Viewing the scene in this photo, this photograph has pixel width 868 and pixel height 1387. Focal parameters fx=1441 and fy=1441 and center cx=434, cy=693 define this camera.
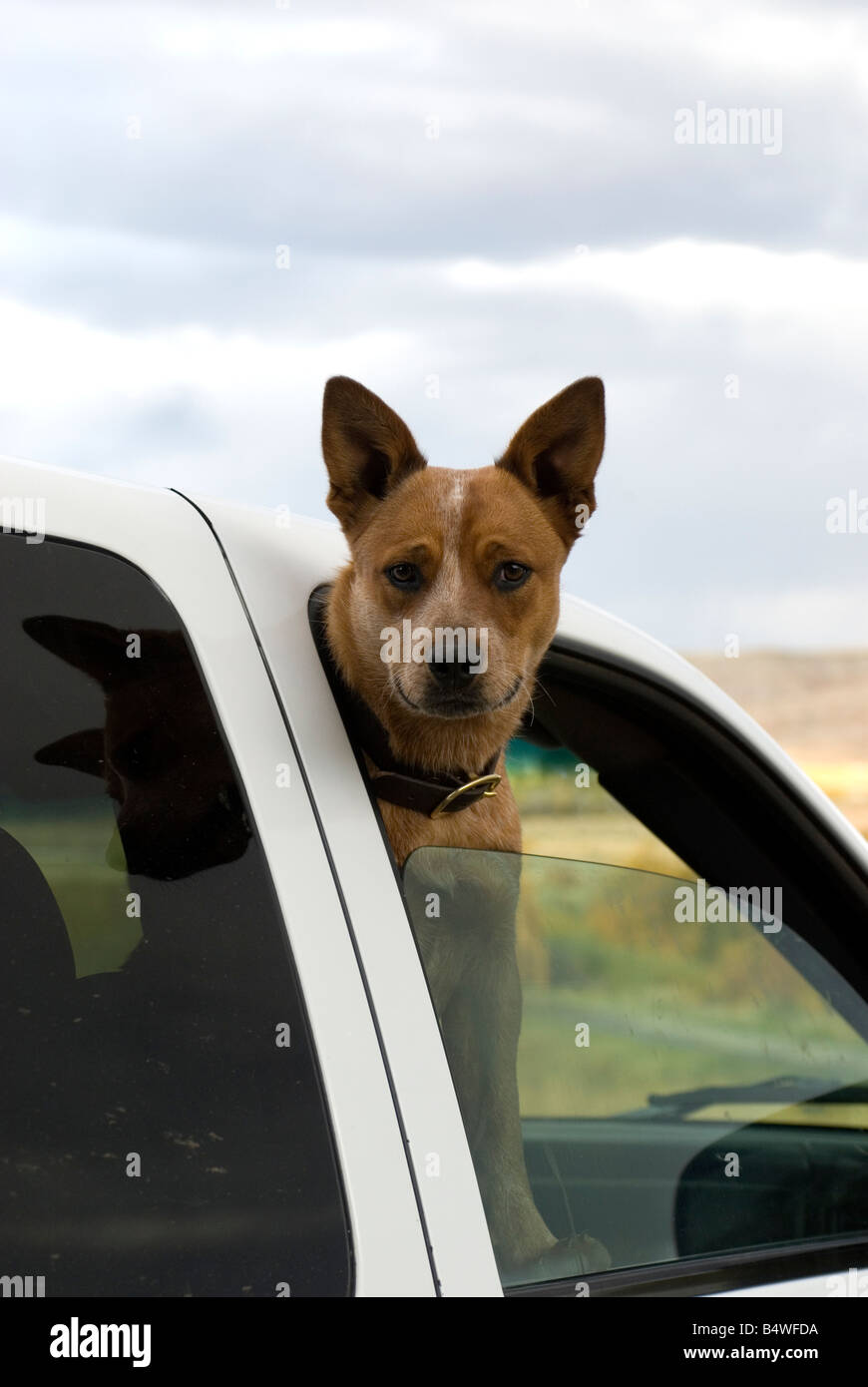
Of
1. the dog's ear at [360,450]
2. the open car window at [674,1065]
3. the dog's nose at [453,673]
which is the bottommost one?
the open car window at [674,1065]

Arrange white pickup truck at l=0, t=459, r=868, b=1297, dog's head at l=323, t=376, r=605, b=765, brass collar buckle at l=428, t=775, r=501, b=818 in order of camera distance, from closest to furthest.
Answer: white pickup truck at l=0, t=459, r=868, b=1297 → brass collar buckle at l=428, t=775, r=501, b=818 → dog's head at l=323, t=376, r=605, b=765

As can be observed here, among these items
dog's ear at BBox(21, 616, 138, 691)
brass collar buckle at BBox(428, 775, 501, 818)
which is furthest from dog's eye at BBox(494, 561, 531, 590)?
dog's ear at BBox(21, 616, 138, 691)

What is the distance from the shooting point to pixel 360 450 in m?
2.76

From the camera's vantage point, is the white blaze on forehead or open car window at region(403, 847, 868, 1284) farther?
the white blaze on forehead

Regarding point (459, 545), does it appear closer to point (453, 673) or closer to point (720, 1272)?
point (453, 673)

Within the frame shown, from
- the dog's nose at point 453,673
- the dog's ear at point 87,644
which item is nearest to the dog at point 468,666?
the dog's nose at point 453,673

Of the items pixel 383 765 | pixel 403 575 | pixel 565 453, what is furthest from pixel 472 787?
pixel 565 453

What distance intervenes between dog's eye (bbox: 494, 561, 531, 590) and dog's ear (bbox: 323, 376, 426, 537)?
278 millimetres

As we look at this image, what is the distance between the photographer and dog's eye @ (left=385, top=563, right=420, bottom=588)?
2.57 meters

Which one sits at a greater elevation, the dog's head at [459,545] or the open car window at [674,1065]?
the dog's head at [459,545]

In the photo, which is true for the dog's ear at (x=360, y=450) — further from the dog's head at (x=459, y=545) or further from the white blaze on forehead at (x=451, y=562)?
the white blaze on forehead at (x=451, y=562)

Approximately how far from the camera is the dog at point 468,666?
1979mm

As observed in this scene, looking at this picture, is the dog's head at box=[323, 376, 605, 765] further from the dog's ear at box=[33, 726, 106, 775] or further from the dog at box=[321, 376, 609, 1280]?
the dog's ear at box=[33, 726, 106, 775]

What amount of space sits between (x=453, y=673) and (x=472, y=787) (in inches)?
12.6
